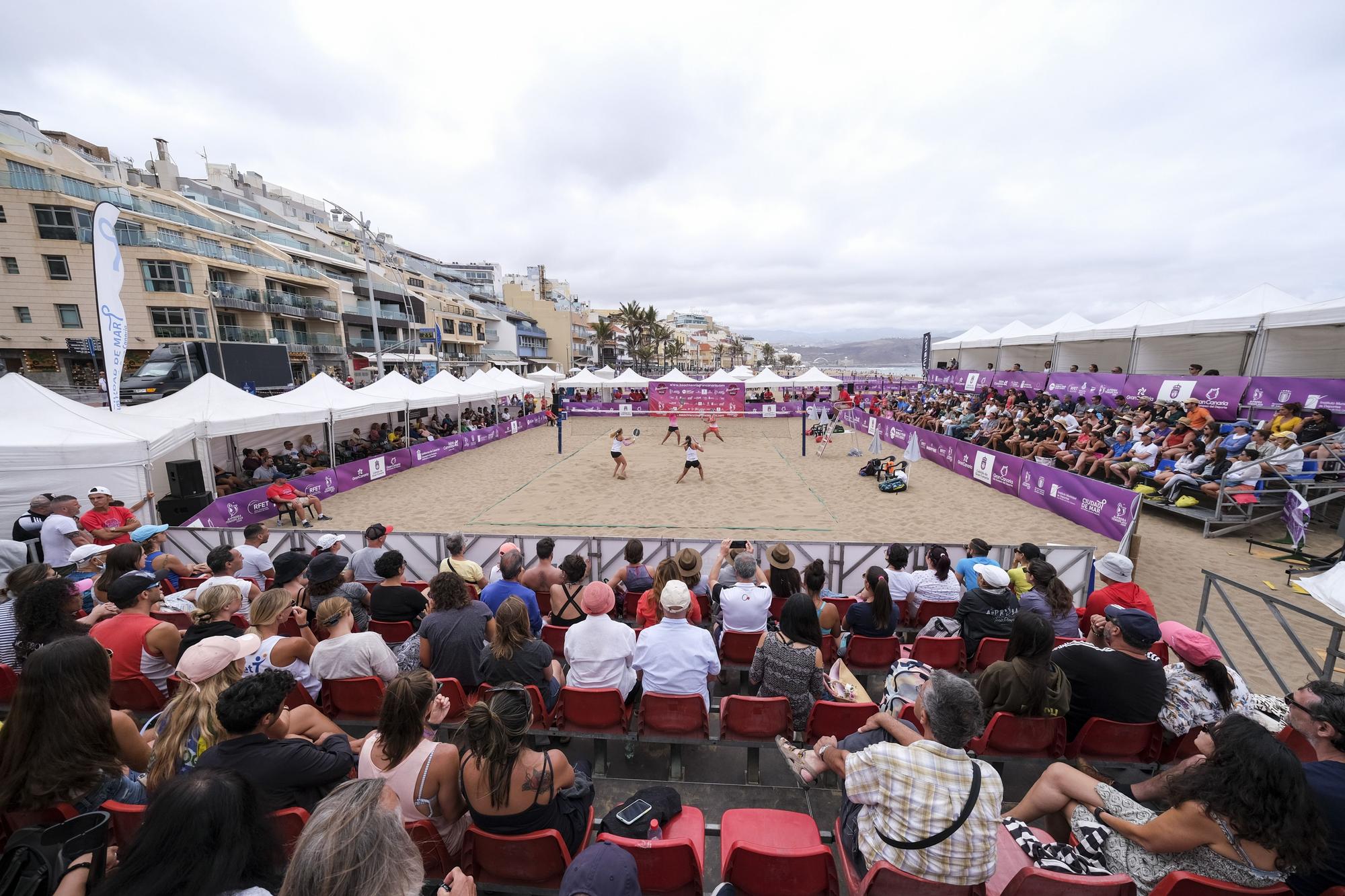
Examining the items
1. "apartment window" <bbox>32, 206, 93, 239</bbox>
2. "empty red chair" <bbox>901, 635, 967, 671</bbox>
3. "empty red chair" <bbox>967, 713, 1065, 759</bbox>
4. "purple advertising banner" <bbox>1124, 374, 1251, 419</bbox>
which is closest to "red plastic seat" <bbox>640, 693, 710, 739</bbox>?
"empty red chair" <bbox>967, 713, 1065, 759</bbox>

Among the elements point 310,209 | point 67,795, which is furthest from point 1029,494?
point 310,209

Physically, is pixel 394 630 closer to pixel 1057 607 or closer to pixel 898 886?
pixel 898 886

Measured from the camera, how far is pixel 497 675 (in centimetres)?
388

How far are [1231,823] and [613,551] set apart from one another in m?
6.54

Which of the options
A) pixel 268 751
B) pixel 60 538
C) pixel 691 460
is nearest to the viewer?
pixel 268 751

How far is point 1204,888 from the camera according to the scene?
7.16 feet

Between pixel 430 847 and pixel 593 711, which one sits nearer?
pixel 430 847

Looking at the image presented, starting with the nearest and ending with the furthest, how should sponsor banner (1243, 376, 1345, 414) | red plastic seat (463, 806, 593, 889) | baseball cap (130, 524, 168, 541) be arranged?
red plastic seat (463, 806, 593, 889) → baseball cap (130, 524, 168, 541) → sponsor banner (1243, 376, 1345, 414)

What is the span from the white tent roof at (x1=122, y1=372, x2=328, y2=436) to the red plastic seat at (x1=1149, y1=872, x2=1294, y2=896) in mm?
15138

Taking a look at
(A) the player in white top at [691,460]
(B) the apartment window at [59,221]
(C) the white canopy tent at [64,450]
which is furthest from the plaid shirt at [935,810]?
(B) the apartment window at [59,221]

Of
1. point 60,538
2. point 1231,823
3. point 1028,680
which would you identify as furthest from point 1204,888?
point 60,538

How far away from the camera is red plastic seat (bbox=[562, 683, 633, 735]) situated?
12.6ft

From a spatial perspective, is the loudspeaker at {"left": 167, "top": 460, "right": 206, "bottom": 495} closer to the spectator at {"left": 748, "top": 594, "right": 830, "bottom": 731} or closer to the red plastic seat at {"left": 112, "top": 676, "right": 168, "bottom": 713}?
the red plastic seat at {"left": 112, "top": 676, "right": 168, "bottom": 713}

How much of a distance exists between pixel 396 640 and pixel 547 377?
1255 inches
